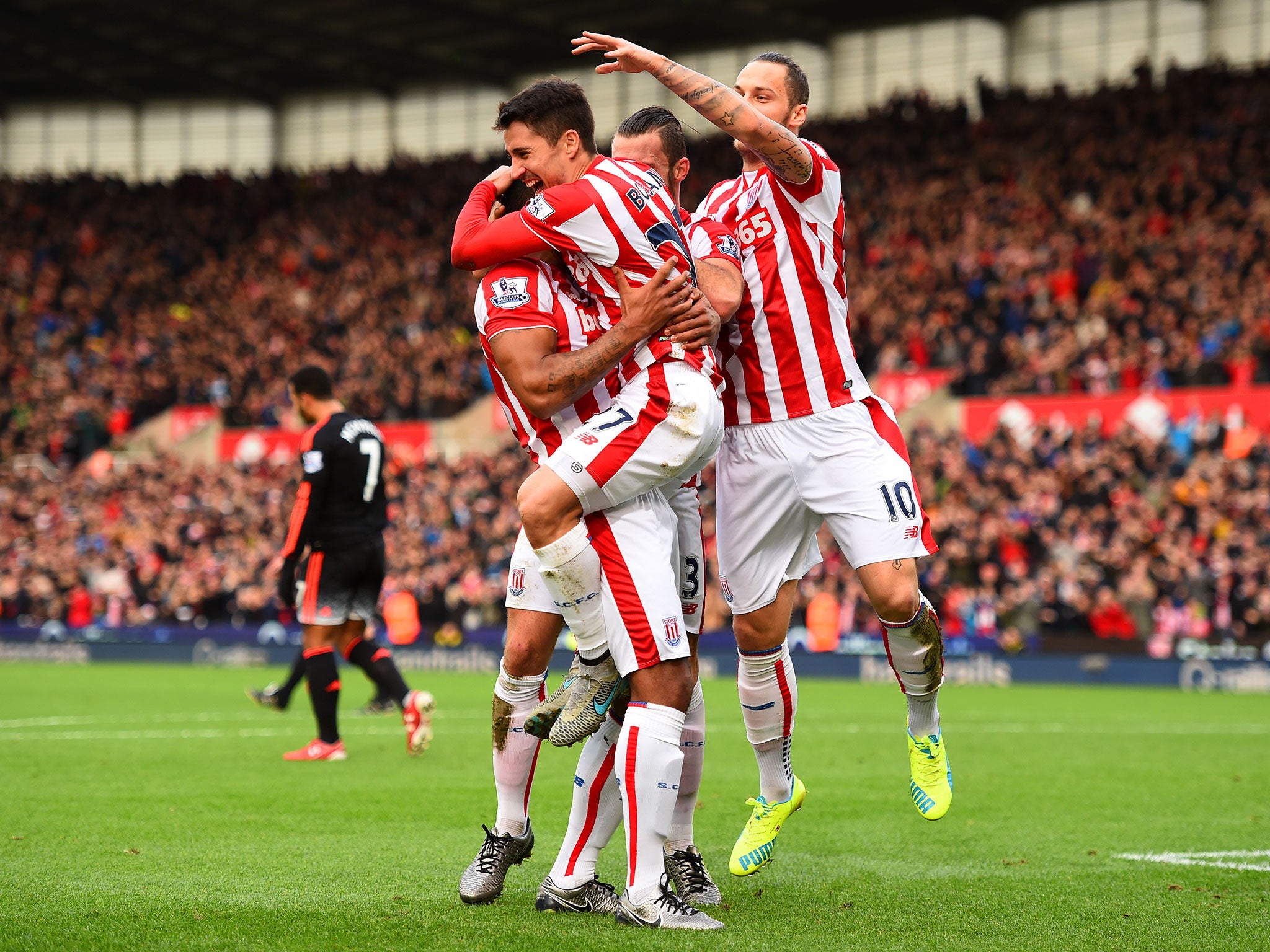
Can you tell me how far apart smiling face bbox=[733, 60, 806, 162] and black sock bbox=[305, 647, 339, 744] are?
16.6ft

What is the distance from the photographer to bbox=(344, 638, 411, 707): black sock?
957 centimetres

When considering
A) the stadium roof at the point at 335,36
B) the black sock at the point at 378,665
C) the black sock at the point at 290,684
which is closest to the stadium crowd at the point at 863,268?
the stadium roof at the point at 335,36

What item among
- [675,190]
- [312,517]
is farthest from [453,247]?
[312,517]

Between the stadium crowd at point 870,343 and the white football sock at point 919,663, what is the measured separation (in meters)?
13.9

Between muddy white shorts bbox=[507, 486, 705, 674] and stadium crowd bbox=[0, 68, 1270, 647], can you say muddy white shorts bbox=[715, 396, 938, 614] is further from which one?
stadium crowd bbox=[0, 68, 1270, 647]

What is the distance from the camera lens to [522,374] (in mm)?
4703

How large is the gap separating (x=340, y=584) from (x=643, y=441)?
5312 millimetres

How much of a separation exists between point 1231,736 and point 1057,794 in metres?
4.38

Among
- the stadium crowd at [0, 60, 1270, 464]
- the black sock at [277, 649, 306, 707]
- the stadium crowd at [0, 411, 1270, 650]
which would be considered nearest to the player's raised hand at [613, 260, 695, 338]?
the black sock at [277, 649, 306, 707]

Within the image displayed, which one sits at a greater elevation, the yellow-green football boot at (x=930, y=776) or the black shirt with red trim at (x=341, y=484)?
the black shirt with red trim at (x=341, y=484)

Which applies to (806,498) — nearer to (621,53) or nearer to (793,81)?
(793,81)

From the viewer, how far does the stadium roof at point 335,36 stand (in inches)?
1275

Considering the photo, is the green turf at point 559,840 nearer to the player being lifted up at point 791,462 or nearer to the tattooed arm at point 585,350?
the player being lifted up at point 791,462

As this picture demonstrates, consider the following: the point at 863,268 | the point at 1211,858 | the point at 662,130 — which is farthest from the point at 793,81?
the point at 863,268
